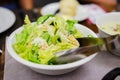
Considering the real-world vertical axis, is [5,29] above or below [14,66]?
above

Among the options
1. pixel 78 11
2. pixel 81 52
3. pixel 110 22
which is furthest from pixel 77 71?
pixel 78 11

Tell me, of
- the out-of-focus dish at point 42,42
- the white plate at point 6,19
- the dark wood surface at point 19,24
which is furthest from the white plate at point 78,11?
the out-of-focus dish at point 42,42

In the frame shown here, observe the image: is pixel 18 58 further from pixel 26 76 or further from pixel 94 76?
pixel 94 76

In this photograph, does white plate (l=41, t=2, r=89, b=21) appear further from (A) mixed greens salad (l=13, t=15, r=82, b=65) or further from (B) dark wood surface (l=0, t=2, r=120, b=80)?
(A) mixed greens salad (l=13, t=15, r=82, b=65)

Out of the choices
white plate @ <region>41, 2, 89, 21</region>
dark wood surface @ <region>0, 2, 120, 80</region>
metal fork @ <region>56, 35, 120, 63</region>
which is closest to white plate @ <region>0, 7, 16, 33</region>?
dark wood surface @ <region>0, 2, 120, 80</region>

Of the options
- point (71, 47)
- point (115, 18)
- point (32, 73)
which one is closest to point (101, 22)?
point (115, 18)

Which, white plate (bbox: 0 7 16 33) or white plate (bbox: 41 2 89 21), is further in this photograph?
white plate (bbox: 41 2 89 21)
